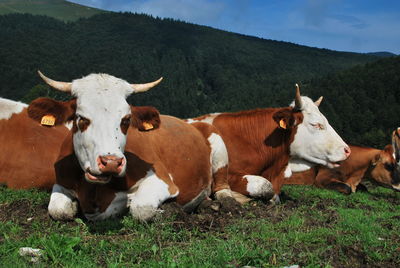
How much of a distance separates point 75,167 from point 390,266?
3.95 metres

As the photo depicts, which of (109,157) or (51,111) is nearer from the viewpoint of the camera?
(109,157)

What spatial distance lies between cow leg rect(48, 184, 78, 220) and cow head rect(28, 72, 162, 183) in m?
0.75

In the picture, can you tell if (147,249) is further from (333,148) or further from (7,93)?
(7,93)

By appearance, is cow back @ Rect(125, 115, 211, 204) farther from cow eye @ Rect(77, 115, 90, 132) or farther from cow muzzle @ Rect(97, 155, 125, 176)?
cow muzzle @ Rect(97, 155, 125, 176)

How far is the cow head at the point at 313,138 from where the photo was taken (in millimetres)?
9828

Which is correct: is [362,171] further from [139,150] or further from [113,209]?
[113,209]

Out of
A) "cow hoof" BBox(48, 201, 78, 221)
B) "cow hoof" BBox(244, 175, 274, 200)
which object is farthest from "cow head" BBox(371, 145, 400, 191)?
"cow hoof" BBox(48, 201, 78, 221)

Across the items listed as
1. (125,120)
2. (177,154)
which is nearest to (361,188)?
(177,154)

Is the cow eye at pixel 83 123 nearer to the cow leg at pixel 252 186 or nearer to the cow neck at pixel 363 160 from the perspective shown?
the cow leg at pixel 252 186

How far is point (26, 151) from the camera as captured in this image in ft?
27.9

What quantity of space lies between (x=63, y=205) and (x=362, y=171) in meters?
12.2

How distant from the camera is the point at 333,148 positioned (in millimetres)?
9828

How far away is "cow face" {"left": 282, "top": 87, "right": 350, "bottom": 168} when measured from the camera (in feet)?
32.3

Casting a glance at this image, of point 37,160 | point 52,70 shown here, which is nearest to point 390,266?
point 37,160
